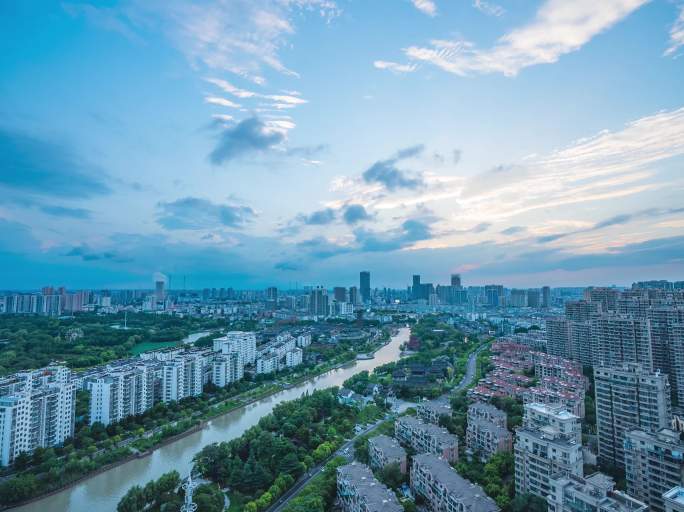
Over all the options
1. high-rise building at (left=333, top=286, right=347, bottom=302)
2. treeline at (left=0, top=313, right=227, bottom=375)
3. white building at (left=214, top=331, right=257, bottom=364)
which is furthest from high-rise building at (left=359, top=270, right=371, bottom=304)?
white building at (left=214, top=331, right=257, bottom=364)

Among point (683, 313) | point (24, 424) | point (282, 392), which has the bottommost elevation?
point (282, 392)

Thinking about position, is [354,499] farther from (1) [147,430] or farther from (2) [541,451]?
(1) [147,430]

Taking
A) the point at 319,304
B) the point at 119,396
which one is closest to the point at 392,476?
the point at 119,396

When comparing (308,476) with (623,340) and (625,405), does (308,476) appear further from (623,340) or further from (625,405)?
(623,340)

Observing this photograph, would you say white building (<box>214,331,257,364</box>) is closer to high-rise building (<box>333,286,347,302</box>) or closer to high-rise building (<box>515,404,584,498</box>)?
high-rise building (<box>515,404,584,498</box>)

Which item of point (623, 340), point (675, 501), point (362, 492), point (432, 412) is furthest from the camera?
point (623, 340)

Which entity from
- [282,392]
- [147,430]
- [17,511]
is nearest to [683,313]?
[282,392]
